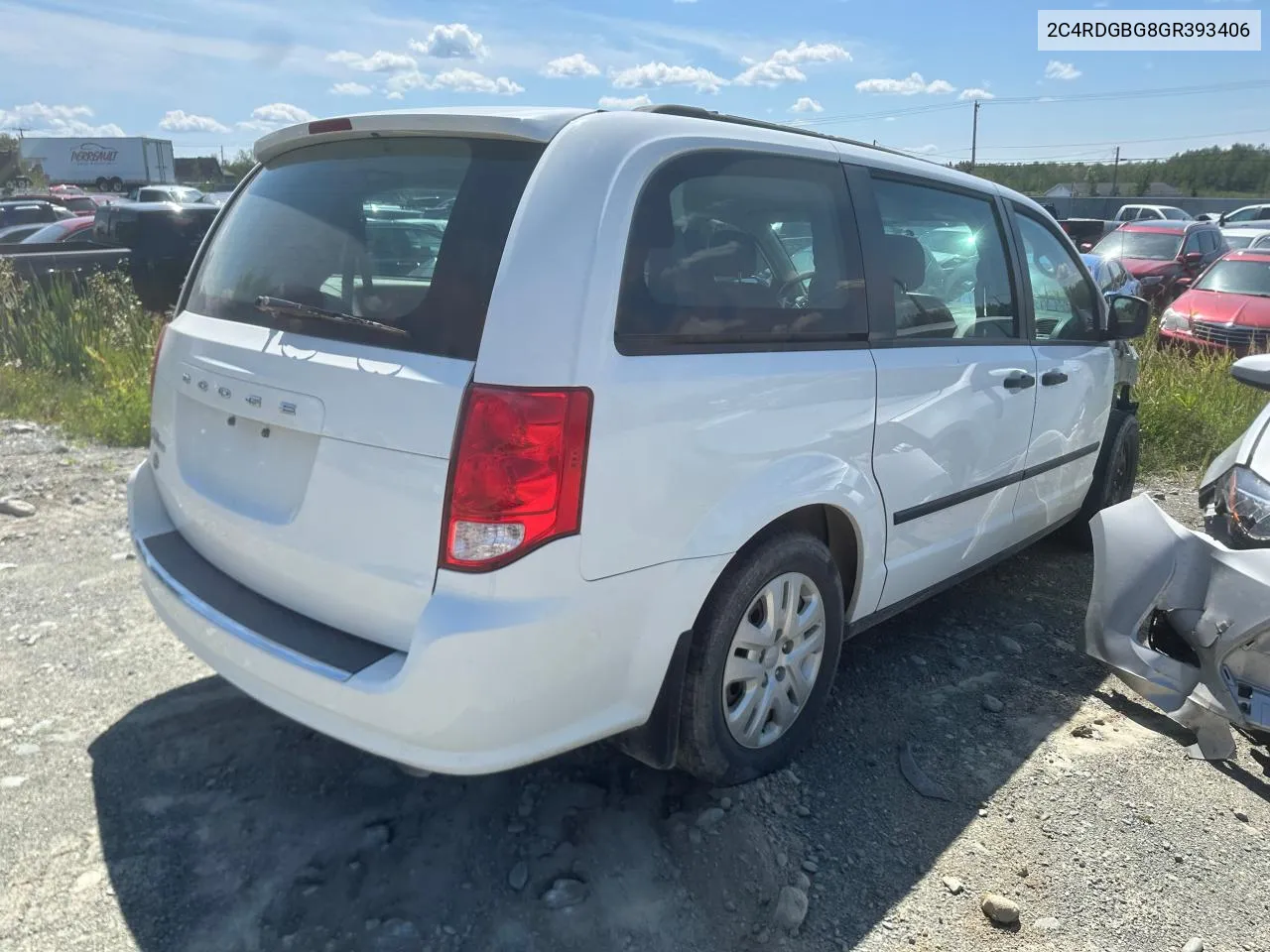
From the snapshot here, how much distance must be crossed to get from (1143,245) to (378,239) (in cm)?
1692

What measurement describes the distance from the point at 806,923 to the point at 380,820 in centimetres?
116

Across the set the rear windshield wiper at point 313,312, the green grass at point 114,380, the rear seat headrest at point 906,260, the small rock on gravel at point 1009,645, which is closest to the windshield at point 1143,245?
the green grass at point 114,380

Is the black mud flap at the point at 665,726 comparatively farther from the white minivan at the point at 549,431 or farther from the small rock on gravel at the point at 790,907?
the small rock on gravel at the point at 790,907

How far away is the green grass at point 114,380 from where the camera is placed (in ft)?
22.8

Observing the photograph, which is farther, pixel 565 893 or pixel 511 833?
pixel 511 833

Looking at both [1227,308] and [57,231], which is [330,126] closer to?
[1227,308]

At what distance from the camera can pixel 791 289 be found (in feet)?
9.37

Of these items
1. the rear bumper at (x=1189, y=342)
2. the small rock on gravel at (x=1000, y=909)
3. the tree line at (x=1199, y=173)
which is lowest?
the small rock on gravel at (x=1000, y=909)

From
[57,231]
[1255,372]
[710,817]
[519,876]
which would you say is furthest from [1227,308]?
[57,231]

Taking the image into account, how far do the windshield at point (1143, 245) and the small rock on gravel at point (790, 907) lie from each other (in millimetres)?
15809

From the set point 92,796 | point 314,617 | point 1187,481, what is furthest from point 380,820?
point 1187,481

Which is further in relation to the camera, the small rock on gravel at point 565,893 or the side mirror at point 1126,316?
the side mirror at point 1126,316

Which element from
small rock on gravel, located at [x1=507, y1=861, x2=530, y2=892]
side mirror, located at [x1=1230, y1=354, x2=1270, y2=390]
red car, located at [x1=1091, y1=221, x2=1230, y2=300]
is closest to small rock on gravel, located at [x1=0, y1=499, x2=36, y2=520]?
small rock on gravel, located at [x1=507, y1=861, x2=530, y2=892]

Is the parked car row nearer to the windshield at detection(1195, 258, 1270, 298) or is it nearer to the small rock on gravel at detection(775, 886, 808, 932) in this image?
the small rock on gravel at detection(775, 886, 808, 932)
